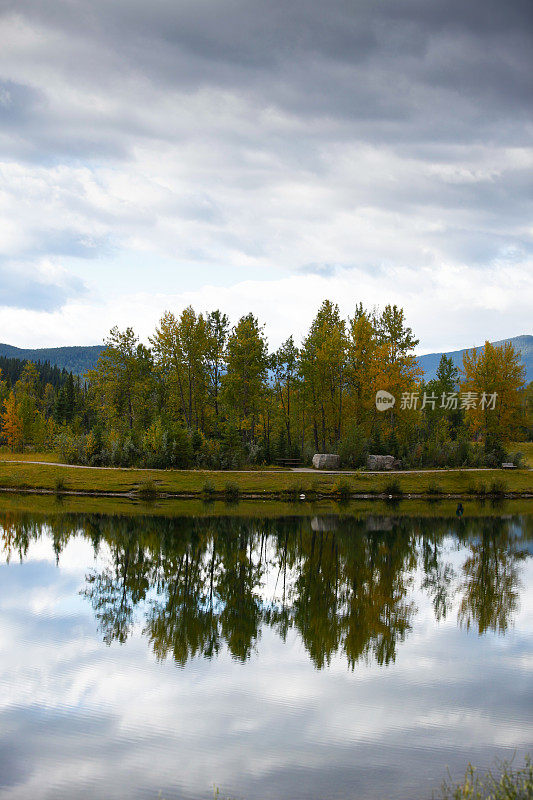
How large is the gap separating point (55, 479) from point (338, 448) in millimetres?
22046

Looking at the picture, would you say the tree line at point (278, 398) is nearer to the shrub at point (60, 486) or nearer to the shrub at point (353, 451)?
the shrub at point (353, 451)

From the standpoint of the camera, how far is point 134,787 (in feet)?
28.1

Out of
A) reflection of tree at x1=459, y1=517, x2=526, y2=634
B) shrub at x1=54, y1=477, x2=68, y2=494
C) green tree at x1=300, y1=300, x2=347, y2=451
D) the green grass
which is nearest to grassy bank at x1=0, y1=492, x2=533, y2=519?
shrub at x1=54, y1=477, x2=68, y2=494

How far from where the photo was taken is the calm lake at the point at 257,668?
29.9 feet

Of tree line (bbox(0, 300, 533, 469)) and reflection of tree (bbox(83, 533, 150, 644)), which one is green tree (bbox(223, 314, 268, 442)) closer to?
tree line (bbox(0, 300, 533, 469))

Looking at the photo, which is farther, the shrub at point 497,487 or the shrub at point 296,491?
the shrub at point 497,487

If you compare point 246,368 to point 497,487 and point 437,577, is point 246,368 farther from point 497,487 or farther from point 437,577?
point 437,577

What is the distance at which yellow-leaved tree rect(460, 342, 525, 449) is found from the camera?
183 feet

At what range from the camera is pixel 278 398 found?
60531mm

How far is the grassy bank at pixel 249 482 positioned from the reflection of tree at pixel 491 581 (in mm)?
12992

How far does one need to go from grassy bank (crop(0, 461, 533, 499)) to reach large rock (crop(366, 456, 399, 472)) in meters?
2.18

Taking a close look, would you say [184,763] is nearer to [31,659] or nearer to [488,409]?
[31,659]

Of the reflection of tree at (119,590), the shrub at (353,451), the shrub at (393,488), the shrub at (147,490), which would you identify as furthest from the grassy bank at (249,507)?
the reflection of tree at (119,590)

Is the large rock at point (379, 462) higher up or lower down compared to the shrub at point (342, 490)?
higher up
